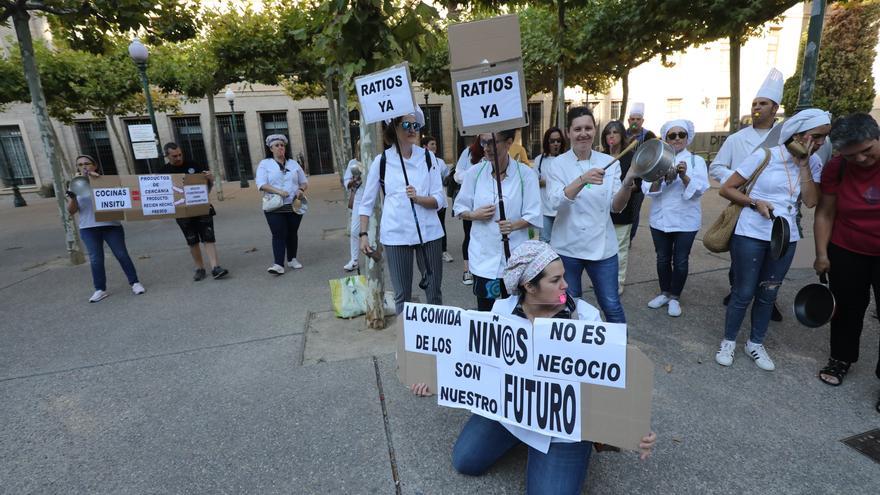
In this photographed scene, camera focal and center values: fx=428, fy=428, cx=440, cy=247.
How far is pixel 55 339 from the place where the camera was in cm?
441

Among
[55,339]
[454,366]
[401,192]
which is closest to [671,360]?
[454,366]

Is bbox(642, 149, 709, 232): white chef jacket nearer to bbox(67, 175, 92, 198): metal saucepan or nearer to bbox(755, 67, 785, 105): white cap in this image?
bbox(755, 67, 785, 105): white cap

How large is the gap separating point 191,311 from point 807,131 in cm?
600

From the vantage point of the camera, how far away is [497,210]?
116 inches

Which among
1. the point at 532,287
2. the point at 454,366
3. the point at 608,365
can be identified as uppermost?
the point at 532,287

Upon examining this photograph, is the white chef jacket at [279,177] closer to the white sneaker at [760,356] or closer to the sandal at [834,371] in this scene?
the white sneaker at [760,356]

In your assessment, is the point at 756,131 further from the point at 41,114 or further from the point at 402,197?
the point at 41,114

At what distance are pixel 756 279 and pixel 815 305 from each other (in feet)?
1.23

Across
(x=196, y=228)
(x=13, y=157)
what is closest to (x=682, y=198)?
(x=196, y=228)

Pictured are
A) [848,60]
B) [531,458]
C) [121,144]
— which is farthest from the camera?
[121,144]

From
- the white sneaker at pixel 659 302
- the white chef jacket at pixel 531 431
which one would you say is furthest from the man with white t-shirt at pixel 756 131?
the white chef jacket at pixel 531 431

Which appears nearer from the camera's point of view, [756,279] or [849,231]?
[849,231]

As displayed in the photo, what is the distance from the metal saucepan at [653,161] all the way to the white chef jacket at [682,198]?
1.46 m

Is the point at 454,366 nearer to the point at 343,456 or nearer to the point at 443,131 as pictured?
the point at 343,456
